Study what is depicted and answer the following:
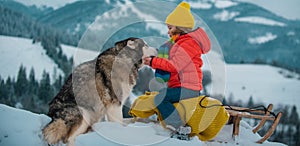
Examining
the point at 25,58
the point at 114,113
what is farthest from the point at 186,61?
the point at 25,58

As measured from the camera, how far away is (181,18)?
19.6ft

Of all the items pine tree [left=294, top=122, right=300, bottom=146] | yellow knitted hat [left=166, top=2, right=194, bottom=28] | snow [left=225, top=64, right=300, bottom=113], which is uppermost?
yellow knitted hat [left=166, top=2, right=194, bottom=28]

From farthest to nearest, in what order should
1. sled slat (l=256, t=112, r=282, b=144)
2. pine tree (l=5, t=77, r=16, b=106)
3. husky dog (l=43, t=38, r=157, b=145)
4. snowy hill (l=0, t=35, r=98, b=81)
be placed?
snowy hill (l=0, t=35, r=98, b=81) < pine tree (l=5, t=77, r=16, b=106) < sled slat (l=256, t=112, r=282, b=144) < husky dog (l=43, t=38, r=157, b=145)

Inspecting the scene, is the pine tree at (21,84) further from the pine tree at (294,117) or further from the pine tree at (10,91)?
the pine tree at (294,117)

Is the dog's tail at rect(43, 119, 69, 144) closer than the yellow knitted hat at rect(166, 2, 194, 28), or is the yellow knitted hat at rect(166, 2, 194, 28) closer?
the dog's tail at rect(43, 119, 69, 144)

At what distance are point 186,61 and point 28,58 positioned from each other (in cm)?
10964

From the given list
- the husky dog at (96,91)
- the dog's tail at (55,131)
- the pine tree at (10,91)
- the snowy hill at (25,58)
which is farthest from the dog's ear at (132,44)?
the snowy hill at (25,58)

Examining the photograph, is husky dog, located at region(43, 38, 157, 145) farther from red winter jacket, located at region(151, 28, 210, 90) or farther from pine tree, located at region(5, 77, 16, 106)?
pine tree, located at region(5, 77, 16, 106)

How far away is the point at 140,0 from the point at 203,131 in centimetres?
278

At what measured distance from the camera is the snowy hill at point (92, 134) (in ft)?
17.5

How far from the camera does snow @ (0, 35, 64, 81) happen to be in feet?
300

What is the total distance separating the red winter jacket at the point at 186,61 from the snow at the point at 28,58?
86.7 metres

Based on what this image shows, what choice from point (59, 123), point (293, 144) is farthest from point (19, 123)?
Answer: point (293, 144)

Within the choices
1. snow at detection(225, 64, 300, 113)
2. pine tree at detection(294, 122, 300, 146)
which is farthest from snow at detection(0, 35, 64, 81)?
snow at detection(225, 64, 300, 113)
